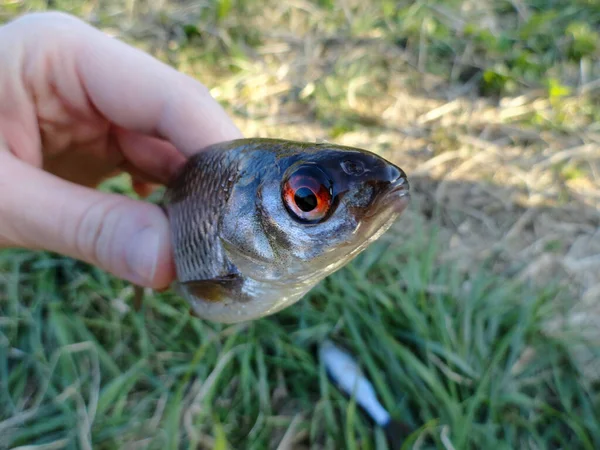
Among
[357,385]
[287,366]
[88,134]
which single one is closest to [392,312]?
[357,385]

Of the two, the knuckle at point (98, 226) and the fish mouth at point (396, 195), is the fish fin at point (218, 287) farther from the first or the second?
the fish mouth at point (396, 195)

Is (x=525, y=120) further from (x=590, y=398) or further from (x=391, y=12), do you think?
(x=590, y=398)

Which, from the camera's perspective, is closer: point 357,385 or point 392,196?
point 392,196

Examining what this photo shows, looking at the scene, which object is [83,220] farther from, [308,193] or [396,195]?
[396,195]

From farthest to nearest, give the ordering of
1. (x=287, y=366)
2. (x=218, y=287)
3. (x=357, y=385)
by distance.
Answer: (x=287, y=366) < (x=357, y=385) < (x=218, y=287)

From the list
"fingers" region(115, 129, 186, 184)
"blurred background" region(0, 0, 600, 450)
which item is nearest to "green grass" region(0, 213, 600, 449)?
"blurred background" region(0, 0, 600, 450)

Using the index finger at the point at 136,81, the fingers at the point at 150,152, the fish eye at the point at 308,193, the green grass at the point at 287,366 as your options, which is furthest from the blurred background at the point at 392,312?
the fish eye at the point at 308,193

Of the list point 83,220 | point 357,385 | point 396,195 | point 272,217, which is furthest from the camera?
point 357,385
